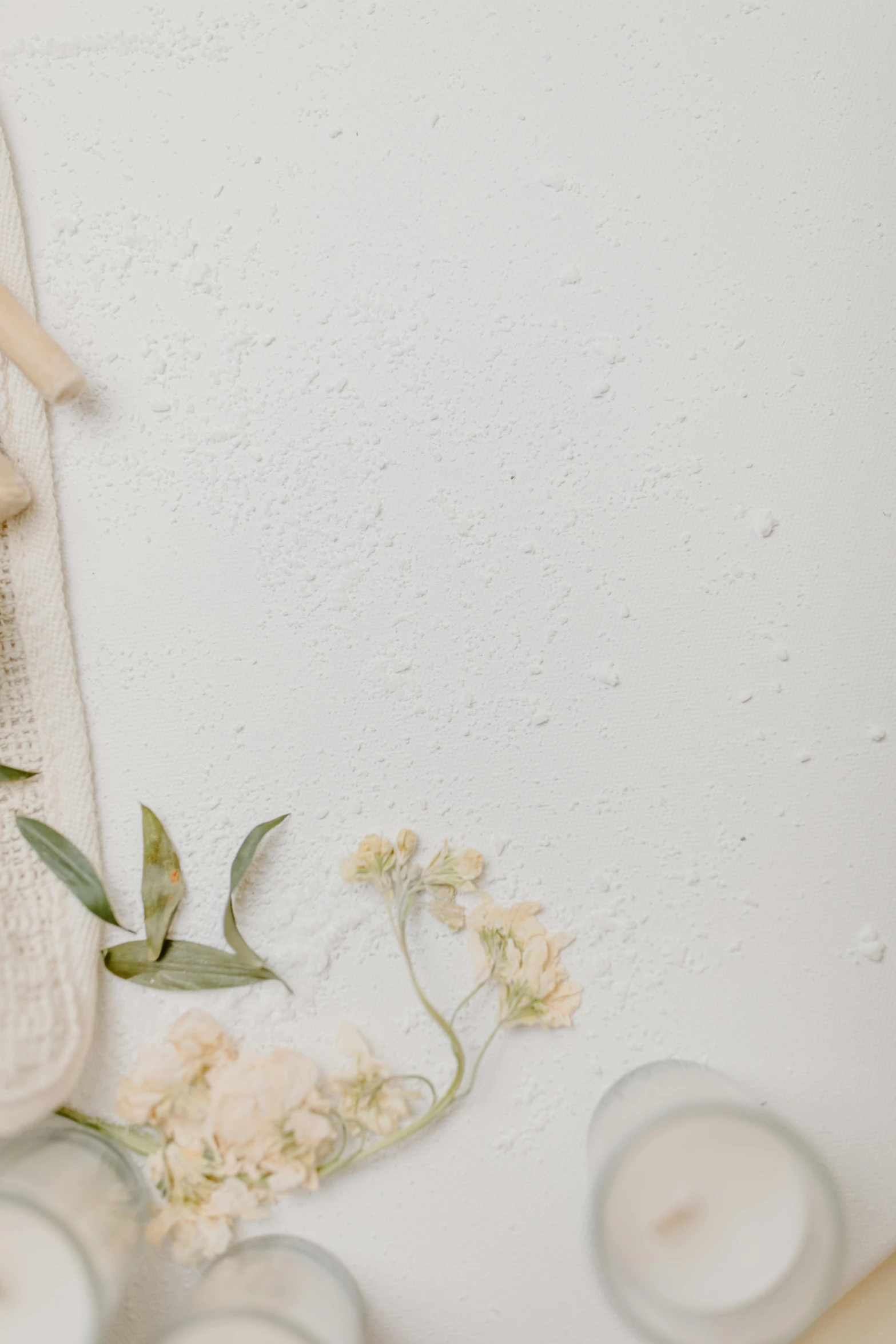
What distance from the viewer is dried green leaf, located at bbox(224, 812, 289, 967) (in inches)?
22.4

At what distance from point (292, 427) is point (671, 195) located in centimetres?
27

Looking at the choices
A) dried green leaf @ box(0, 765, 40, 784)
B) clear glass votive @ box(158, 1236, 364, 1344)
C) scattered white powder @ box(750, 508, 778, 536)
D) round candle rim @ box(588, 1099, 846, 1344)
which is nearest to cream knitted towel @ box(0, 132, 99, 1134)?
dried green leaf @ box(0, 765, 40, 784)

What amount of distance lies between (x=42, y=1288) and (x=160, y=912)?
0.64ft

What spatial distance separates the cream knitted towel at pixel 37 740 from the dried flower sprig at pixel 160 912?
13mm

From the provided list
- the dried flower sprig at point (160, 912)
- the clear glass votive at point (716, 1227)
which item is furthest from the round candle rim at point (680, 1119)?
the dried flower sprig at point (160, 912)

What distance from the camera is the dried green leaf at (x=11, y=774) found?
1.88 ft

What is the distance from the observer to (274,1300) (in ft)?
1.71

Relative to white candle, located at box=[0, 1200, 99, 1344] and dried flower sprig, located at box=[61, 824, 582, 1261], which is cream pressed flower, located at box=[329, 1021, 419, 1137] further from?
white candle, located at box=[0, 1200, 99, 1344]

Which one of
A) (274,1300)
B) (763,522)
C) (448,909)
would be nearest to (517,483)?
(763,522)

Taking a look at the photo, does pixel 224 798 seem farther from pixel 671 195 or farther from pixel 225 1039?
pixel 671 195

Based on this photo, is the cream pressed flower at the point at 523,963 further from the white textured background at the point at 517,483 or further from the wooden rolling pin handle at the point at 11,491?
the wooden rolling pin handle at the point at 11,491

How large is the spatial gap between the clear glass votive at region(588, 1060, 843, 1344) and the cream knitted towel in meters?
0.32

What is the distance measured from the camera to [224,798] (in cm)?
60

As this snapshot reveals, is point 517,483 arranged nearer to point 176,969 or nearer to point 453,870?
point 453,870
